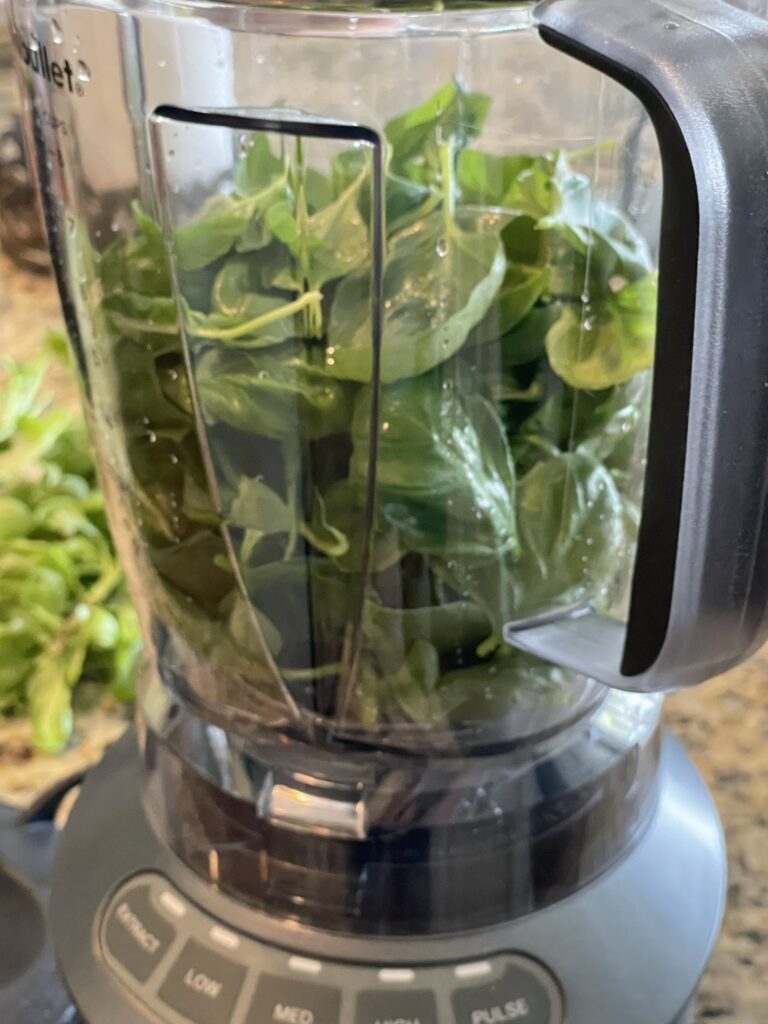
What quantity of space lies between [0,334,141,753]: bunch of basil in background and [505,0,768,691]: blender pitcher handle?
1.19ft

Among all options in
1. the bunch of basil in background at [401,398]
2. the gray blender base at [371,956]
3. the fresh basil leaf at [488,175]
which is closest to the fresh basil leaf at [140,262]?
the bunch of basil in background at [401,398]

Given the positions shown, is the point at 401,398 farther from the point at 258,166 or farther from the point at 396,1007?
the point at 396,1007

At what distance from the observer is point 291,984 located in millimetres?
390

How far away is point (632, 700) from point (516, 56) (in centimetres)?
27

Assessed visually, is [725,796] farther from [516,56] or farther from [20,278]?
[20,278]

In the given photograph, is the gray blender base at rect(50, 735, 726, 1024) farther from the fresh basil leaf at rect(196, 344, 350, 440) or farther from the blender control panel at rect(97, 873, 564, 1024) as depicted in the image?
the fresh basil leaf at rect(196, 344, 350, 440)

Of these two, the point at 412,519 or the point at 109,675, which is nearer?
the point at 412,519

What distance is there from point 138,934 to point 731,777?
334mm

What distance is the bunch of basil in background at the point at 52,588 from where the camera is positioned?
61 centimetres

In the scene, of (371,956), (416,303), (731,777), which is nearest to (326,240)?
(416,303)

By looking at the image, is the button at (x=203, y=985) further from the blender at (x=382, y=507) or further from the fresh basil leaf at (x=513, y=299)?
the fresh basil leaf at (x=513, y=299)

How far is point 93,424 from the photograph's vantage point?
48 cm

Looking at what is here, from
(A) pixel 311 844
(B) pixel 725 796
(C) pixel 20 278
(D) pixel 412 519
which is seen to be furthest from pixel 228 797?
(C) pixel 20 278

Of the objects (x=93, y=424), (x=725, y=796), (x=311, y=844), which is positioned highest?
(x=93, y=424)
